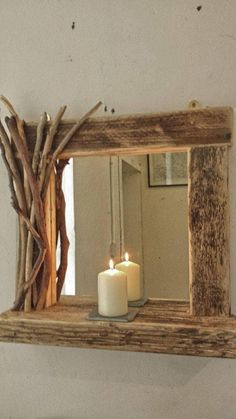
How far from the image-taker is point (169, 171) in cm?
60

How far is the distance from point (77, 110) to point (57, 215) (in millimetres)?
188

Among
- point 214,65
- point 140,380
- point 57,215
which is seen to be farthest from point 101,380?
point 214,65

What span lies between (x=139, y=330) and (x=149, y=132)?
11.4 inches

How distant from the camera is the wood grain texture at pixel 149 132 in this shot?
0.55 m

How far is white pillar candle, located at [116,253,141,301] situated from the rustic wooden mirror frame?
0.14 feet

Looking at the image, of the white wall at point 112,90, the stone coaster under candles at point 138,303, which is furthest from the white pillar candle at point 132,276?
the white wall at point 112,90

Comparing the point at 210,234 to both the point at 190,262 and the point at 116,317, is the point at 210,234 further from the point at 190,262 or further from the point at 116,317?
the point at 116,317

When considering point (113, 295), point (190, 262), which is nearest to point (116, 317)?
point (113, 295)

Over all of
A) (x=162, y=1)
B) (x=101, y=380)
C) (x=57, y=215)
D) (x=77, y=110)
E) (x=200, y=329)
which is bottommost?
(x=101, y=380)

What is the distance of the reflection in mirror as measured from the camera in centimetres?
60

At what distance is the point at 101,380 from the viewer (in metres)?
0.66

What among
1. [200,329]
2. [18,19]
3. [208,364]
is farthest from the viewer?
[18,19]

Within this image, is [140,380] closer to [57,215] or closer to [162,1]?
[57,215]

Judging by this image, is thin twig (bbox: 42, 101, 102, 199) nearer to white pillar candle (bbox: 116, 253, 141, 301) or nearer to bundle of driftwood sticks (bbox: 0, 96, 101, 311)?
bundle of driftwood sticks (bbox: 0, 96, 101, 311)
